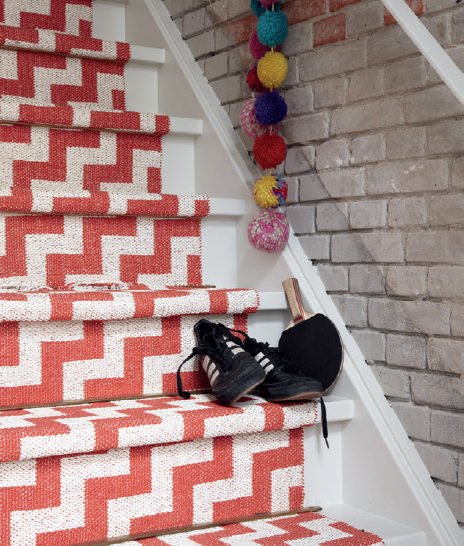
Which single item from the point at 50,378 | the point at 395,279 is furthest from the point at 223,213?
the point at 50,378

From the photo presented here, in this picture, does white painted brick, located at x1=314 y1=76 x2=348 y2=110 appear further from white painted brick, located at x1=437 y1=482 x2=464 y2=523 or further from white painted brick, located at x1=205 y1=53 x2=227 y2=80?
white painted brick, located at x1=437 y1=482 x2=464 y2=523

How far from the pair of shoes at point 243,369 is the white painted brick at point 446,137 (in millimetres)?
474

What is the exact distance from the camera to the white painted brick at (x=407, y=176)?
123cm

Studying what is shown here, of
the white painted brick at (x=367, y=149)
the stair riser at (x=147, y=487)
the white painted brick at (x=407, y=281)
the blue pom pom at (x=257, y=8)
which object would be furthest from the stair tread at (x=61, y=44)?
the stair riser at (x=147, y=487)

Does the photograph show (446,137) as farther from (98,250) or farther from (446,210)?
(98,250)

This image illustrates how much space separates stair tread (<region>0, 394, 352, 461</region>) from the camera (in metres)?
1.06

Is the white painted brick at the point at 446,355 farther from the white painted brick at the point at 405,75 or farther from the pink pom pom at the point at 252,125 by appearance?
the pink pom pom at the point at 252,125

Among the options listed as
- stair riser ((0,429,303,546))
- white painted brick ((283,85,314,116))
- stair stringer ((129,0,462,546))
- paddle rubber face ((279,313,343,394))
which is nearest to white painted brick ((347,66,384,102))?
white painted brick ((283,85,314,116))

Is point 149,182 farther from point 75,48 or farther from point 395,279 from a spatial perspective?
point 395,279

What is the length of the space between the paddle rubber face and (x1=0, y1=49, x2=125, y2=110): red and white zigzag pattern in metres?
0.85

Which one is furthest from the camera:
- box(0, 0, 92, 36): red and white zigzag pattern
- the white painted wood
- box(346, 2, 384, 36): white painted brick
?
box(0, 0, 92, 36): red and white zigzag pattern

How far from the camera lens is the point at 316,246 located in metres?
1.51

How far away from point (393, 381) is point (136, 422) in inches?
20.0

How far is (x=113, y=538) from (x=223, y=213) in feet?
2.57
